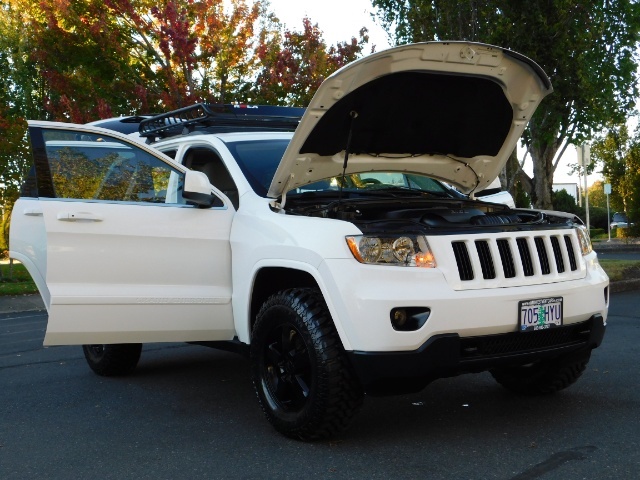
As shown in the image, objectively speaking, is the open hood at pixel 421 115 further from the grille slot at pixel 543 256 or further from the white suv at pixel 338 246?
the grille slot at pixel 543 256

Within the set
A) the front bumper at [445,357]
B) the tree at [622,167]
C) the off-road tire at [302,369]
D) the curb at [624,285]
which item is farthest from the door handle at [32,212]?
the tree at [622,167]

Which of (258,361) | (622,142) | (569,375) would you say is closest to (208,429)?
(258,361)

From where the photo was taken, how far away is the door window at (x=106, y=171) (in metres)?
5.85

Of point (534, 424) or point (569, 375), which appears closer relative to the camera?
point (534, 424)

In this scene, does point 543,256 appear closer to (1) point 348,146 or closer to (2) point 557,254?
(2) point 557,254

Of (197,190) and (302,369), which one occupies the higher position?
(197,190)

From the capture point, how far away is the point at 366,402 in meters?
5.98

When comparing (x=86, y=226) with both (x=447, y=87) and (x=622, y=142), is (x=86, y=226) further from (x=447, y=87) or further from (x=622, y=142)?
(x=622, y=142)

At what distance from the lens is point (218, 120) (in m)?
6.88

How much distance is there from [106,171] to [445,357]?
2.79 m

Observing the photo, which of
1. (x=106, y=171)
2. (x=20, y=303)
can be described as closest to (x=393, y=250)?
(x=106, y=171)

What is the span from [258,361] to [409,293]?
3.97 ft

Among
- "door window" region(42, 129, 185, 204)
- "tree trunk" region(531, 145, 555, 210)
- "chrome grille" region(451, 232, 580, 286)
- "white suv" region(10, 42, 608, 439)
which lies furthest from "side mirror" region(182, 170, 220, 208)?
"tree trunk" region(531, 145, 555, 210)

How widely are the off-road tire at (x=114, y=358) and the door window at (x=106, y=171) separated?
1.69 meters
